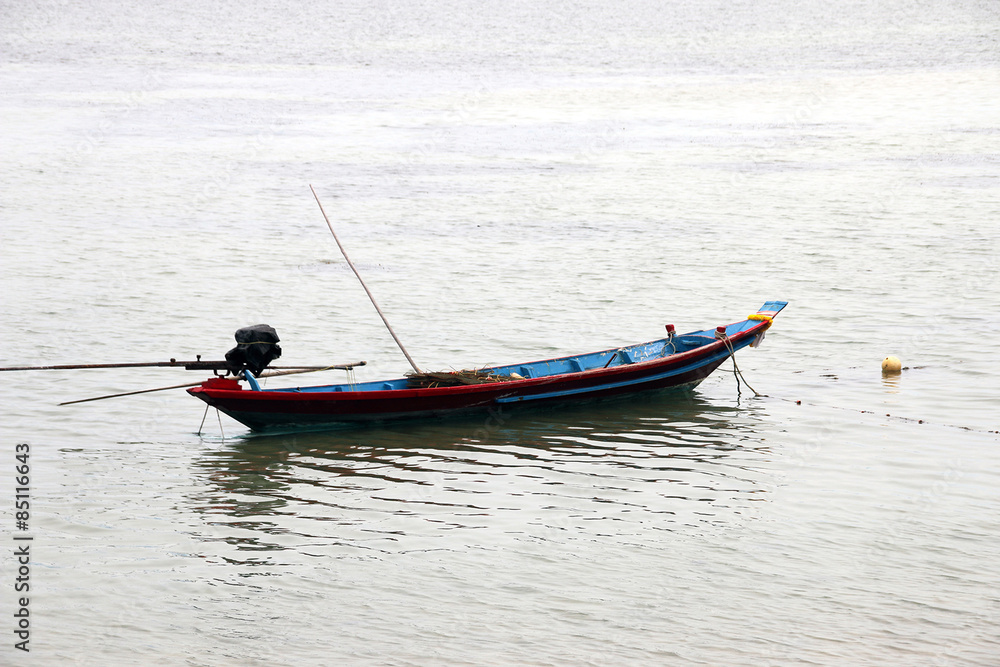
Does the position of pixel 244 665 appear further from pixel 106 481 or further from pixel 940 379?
pixel 940 379

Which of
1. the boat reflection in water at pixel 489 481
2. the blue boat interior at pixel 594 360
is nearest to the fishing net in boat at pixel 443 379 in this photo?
the blue boat interior at pixel 594 360

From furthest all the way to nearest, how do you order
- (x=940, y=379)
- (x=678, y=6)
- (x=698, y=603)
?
(x=678, y=6) < (x=940, y=379) < (x=698, y=603)

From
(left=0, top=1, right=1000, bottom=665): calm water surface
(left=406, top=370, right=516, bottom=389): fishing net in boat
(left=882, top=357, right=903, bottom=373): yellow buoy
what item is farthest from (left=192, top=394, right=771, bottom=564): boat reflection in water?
(left=882, top=357, right=903, bottom=373): yellow buoy

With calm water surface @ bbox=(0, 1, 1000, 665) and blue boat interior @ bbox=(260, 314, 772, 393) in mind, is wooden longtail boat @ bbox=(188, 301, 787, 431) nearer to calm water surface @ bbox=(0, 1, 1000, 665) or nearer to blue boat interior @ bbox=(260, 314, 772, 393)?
blue boat interior @ bbox=(260, 314, 772, 393)

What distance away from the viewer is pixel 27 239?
22.7 meters

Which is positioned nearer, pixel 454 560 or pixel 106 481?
pixel 454 560

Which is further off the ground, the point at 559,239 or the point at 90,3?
the point at 90,3

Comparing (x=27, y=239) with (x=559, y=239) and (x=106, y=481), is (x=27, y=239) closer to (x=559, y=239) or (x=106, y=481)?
(x=559, y=239)

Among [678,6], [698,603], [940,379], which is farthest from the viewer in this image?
[678,6]

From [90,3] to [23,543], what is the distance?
53310 mm

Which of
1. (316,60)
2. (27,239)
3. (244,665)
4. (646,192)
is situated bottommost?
(244,665)

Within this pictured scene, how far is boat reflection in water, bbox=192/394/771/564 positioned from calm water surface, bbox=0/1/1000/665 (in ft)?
0.16

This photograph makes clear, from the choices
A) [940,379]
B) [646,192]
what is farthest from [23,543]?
[646,192]

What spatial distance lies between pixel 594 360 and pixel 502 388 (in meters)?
1.58
